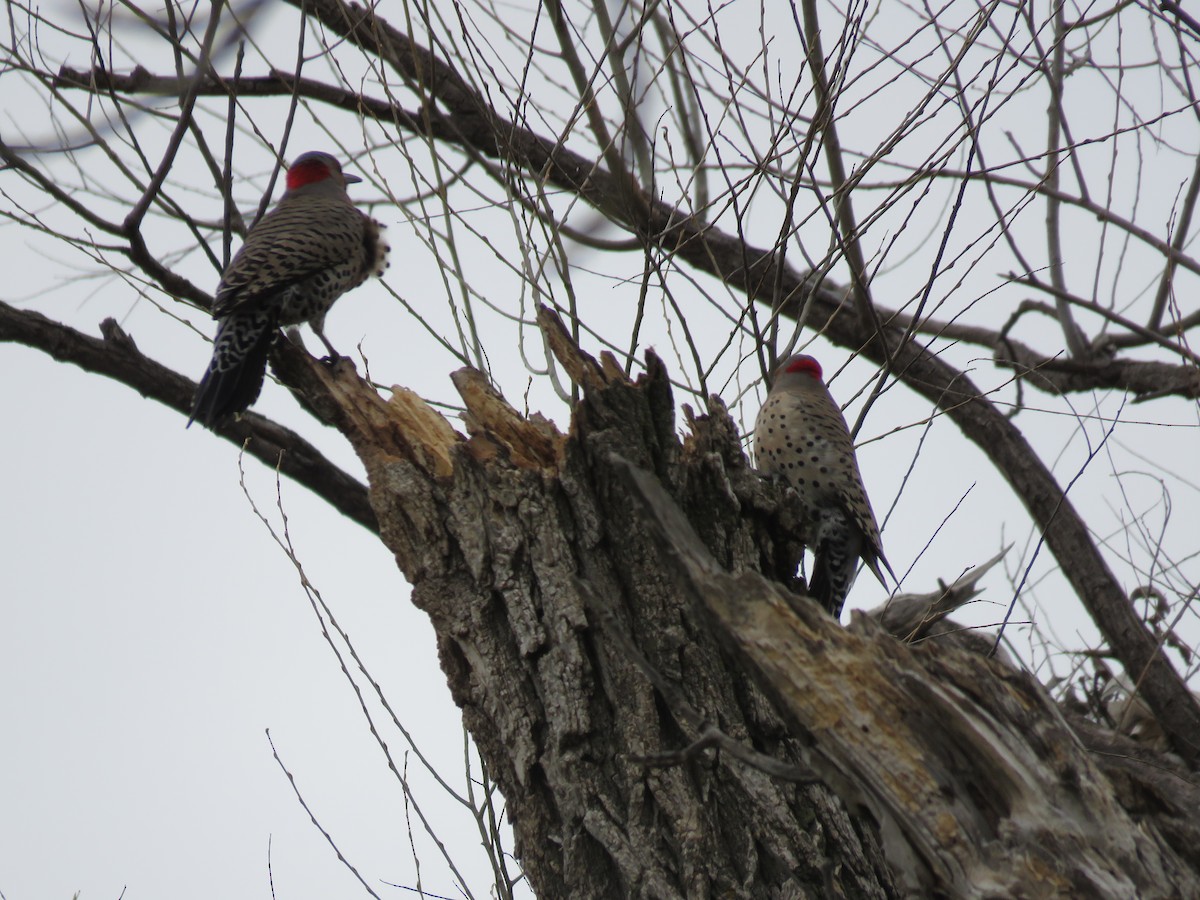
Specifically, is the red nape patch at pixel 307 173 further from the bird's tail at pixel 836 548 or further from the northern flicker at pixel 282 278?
the bird's tail at pixel 836 548

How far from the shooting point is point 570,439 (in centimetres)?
292

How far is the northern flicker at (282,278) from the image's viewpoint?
4301 mm

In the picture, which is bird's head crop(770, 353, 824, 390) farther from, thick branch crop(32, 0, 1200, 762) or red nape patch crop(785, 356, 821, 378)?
thick branch crop(32, 0, 1200, 762)

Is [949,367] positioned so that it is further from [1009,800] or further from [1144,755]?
[1009,800]

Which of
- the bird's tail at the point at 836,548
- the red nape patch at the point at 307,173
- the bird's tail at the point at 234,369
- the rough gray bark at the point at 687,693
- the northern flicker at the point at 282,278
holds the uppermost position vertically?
the red nape patch at the point at 307,173

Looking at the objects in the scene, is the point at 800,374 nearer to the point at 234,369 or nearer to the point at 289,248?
the point at 289,248

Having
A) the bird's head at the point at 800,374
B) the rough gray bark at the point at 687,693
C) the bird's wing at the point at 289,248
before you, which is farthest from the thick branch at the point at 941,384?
the rough gray bark at the point at 687,693

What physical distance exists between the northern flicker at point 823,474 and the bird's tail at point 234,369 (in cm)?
231

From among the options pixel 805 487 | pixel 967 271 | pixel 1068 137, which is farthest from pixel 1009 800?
pixel 805 487

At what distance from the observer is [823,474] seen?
18.1ft

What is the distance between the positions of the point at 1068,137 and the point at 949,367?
1314 mm

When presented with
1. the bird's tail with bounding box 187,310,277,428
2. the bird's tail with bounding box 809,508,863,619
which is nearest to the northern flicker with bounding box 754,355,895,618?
the bird's tail with bounding box 809,508,863,619

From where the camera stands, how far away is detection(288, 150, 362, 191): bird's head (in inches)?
239

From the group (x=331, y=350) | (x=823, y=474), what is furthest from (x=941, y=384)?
(x=331, y=350)
